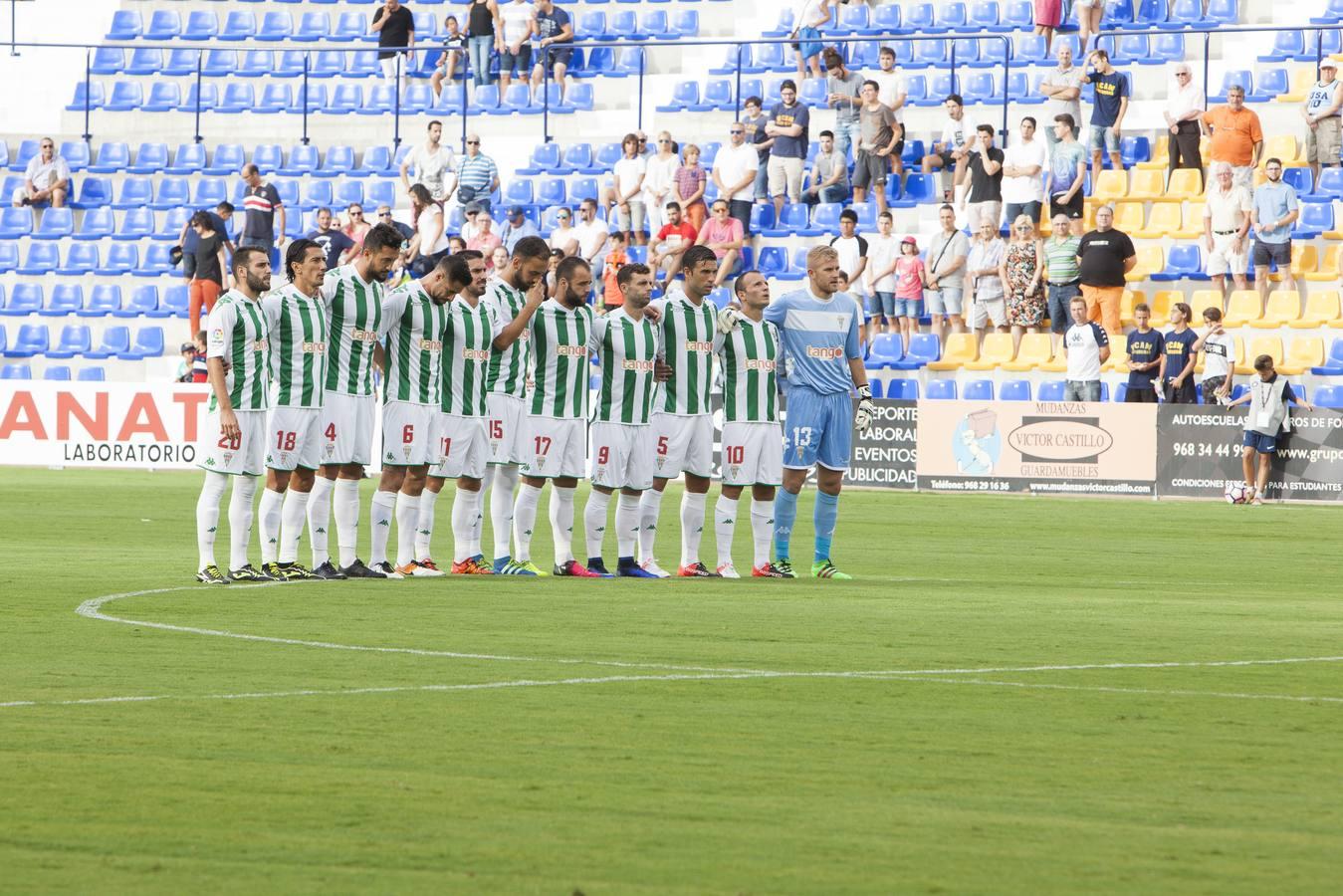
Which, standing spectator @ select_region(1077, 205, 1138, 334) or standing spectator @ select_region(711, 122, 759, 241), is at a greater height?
standing spectator @ select_region(711, 122, 759, 241)

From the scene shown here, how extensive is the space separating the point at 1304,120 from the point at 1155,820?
23640 millimetres

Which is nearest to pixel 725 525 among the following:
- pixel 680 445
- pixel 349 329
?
pixel 680 445

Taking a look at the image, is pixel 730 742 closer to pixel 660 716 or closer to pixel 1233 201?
pixel 660 716

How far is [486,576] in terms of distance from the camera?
1420 cm

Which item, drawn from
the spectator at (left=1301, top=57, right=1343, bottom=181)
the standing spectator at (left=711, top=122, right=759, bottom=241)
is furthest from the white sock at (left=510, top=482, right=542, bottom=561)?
the spectator at (left=1301, top=57, right=1343, bottom=181)

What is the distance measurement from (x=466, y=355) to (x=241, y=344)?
176 centimetres

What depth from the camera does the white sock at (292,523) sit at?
13.6 metres

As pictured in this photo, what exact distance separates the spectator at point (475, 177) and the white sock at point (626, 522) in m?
16.7

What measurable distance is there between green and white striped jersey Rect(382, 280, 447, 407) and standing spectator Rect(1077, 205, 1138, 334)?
534 inches

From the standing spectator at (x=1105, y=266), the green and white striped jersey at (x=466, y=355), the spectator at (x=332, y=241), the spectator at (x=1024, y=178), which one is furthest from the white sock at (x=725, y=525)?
the spectator at (x=332, y=241)

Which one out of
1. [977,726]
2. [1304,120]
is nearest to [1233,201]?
[1304,120]

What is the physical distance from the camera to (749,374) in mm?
14375

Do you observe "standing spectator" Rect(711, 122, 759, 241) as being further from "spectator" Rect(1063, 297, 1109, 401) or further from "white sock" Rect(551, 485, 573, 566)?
"white sock" Rect(551, 485, 573, 566)

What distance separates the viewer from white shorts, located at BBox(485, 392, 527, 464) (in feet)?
47.8
